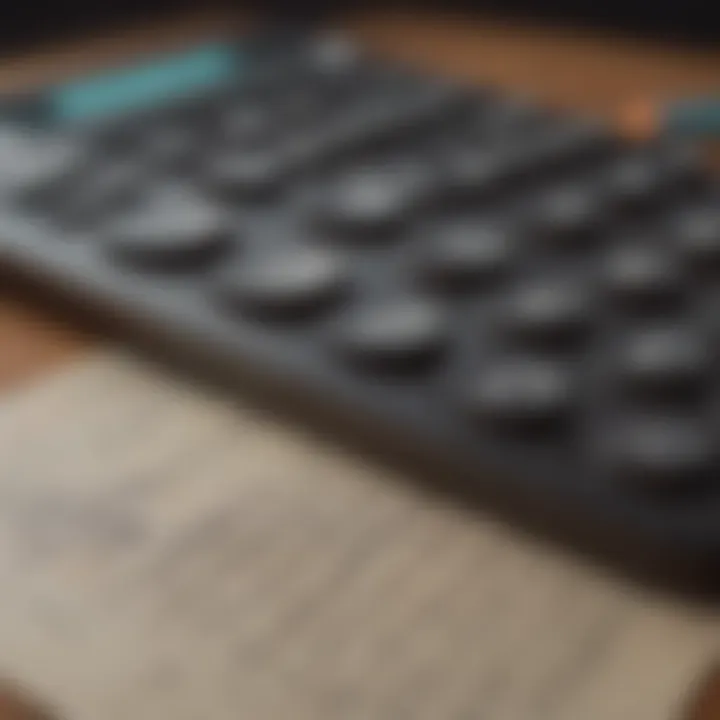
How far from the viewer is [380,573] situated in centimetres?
32

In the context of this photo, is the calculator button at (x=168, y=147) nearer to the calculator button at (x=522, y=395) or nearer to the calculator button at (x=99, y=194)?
the calculator button at (x=99, y=194)

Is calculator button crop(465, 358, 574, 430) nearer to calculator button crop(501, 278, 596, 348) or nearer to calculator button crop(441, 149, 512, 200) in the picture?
calculator button crop(501, 278, 596, 348)

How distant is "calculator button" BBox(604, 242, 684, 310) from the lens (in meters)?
0.41

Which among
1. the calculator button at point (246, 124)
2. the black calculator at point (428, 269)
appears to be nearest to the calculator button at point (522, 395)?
the black calculator at point (428, 269)

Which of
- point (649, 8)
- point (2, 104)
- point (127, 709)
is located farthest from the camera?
point (649, 8)

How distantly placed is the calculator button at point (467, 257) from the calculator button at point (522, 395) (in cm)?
6

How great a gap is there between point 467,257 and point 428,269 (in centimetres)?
1

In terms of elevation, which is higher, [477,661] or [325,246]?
[325,246]

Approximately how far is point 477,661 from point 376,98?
0.37 metres

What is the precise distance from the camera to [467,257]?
17.2 inches

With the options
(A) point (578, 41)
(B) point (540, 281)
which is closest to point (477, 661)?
(B) point (540, 281)

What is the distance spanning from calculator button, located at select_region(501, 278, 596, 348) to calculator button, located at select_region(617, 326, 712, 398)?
0.05ft

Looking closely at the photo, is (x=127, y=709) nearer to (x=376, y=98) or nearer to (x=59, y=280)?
(x=59, y=280)

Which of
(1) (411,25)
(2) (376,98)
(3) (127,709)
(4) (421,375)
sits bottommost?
(3) (127,709)
